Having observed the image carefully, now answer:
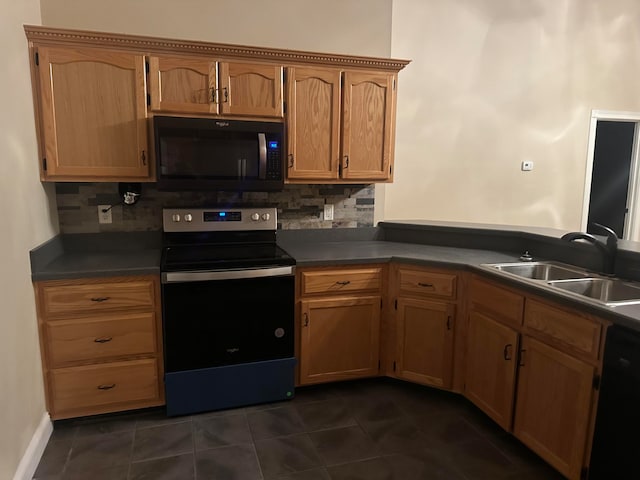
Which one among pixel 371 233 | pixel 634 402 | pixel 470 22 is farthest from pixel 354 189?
pixel 634 402

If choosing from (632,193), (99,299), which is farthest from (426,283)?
(632,193)

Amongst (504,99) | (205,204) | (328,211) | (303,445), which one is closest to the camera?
(303,445)

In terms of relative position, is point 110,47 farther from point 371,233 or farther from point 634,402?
point 634,402

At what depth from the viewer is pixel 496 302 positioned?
2227mm

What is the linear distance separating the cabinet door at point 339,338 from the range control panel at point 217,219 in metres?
0.64

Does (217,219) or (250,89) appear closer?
(250,89)

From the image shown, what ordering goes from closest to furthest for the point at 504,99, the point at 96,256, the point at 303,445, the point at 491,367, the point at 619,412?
the point at 619,412 < the point at 303,445 < the point at 491,367 < the point at 96,256 < the point at 504,99

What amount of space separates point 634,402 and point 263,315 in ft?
5.60

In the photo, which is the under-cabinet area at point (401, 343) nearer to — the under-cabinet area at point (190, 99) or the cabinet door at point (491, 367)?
the cabinet door at point (491, 367)

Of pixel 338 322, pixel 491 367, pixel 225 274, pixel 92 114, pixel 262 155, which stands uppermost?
pixel 92 114

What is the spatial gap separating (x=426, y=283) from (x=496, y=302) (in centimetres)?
46

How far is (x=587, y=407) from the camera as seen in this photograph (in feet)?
5.65

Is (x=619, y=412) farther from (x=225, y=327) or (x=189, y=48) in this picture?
(x=189, y=48)

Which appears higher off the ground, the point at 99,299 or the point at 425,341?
the point at 99,299
